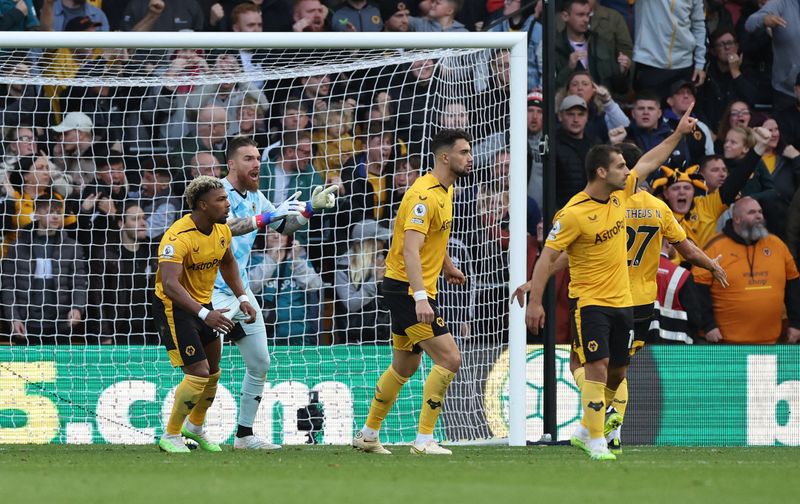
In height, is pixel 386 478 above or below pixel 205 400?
below

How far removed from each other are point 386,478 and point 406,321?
2383mm

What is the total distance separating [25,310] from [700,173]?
7388 mm

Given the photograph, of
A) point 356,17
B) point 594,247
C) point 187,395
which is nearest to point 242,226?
point 187,395

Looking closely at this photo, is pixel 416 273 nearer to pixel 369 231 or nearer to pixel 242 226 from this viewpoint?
pixel 242 226

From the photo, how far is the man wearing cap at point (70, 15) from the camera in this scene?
46.0ft

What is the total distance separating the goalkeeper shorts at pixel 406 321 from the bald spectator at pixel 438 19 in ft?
19.5

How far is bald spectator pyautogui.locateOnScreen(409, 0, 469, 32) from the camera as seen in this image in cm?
1466

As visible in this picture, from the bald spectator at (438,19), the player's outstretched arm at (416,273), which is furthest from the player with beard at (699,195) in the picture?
the player's outstretched arm at (416,273)

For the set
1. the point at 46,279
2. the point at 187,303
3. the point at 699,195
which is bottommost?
the point at 187,303

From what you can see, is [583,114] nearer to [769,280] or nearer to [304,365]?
[769,280]

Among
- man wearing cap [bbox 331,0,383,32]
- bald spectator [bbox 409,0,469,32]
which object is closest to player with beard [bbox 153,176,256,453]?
man wearing cap [bbox 331,0,383,32]

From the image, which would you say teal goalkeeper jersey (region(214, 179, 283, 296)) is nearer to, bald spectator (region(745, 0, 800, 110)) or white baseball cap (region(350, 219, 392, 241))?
white baseball cap (region(350, 219, 392, 241))

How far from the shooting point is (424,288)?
9.11m

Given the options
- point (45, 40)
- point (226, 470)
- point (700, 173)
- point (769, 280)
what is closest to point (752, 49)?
point (700, 173)
